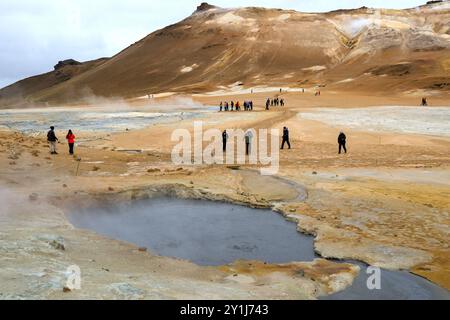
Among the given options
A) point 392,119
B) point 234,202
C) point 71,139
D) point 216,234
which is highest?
point 392,119

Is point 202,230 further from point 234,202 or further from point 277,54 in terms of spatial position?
point 277,54

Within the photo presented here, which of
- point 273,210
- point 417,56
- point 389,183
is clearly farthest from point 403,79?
point 273,210

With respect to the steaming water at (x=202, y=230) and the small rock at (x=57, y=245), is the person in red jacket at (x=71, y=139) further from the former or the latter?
the small rock at (x=57, y=245)

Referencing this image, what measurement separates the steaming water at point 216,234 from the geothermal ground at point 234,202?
0.97 ft

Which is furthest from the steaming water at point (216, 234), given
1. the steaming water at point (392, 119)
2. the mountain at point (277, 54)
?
the mountain at point (277, 54)

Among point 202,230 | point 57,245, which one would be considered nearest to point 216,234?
point 202,230

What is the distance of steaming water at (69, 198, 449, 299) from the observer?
397 inches

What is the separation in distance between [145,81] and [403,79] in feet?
196

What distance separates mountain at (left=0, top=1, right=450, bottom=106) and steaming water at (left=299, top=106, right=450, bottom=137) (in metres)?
30.3

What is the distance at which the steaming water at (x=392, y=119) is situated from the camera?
3785 centimetres

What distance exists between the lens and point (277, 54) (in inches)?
4656

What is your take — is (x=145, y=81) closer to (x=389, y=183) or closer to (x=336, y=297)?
(x=389, y=183)

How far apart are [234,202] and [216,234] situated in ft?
11.2

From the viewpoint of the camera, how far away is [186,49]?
130500 millimetres
